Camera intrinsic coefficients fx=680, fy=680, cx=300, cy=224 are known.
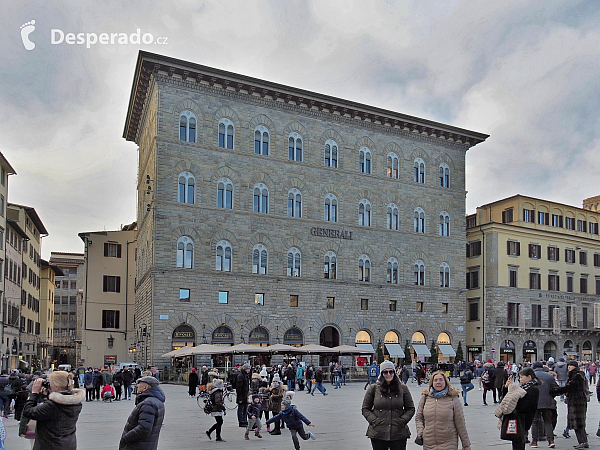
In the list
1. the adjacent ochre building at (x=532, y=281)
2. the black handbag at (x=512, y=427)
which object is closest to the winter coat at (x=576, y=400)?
the black handbag at (x=512, y=427)

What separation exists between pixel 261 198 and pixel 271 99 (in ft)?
22.9

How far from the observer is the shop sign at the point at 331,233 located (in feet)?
157

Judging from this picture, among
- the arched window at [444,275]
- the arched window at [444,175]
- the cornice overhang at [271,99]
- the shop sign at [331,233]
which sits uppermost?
the cornice overhang at [271,99]

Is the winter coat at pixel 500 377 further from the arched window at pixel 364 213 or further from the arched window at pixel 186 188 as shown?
the arched window at pixel 364 213

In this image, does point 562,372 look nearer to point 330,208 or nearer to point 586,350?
point 330,208

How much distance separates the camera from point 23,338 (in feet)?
195

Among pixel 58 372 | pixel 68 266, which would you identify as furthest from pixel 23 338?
pixel 58 372

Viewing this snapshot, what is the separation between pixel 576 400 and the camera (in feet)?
44.9

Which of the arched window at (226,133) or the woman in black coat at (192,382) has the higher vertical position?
the arched window at (226,133)

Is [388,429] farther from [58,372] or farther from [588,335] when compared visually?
[588,335]

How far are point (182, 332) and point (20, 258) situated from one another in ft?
72.3

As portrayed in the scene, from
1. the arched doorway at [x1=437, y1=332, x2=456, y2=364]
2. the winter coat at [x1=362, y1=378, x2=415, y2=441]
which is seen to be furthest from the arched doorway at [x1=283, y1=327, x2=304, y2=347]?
the winter coat at [x1=362, y1=378, x2=415, y2=441]

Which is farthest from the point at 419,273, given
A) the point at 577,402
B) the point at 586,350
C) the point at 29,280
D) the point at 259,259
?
the point at 577,402

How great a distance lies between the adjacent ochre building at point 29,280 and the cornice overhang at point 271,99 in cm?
1172
